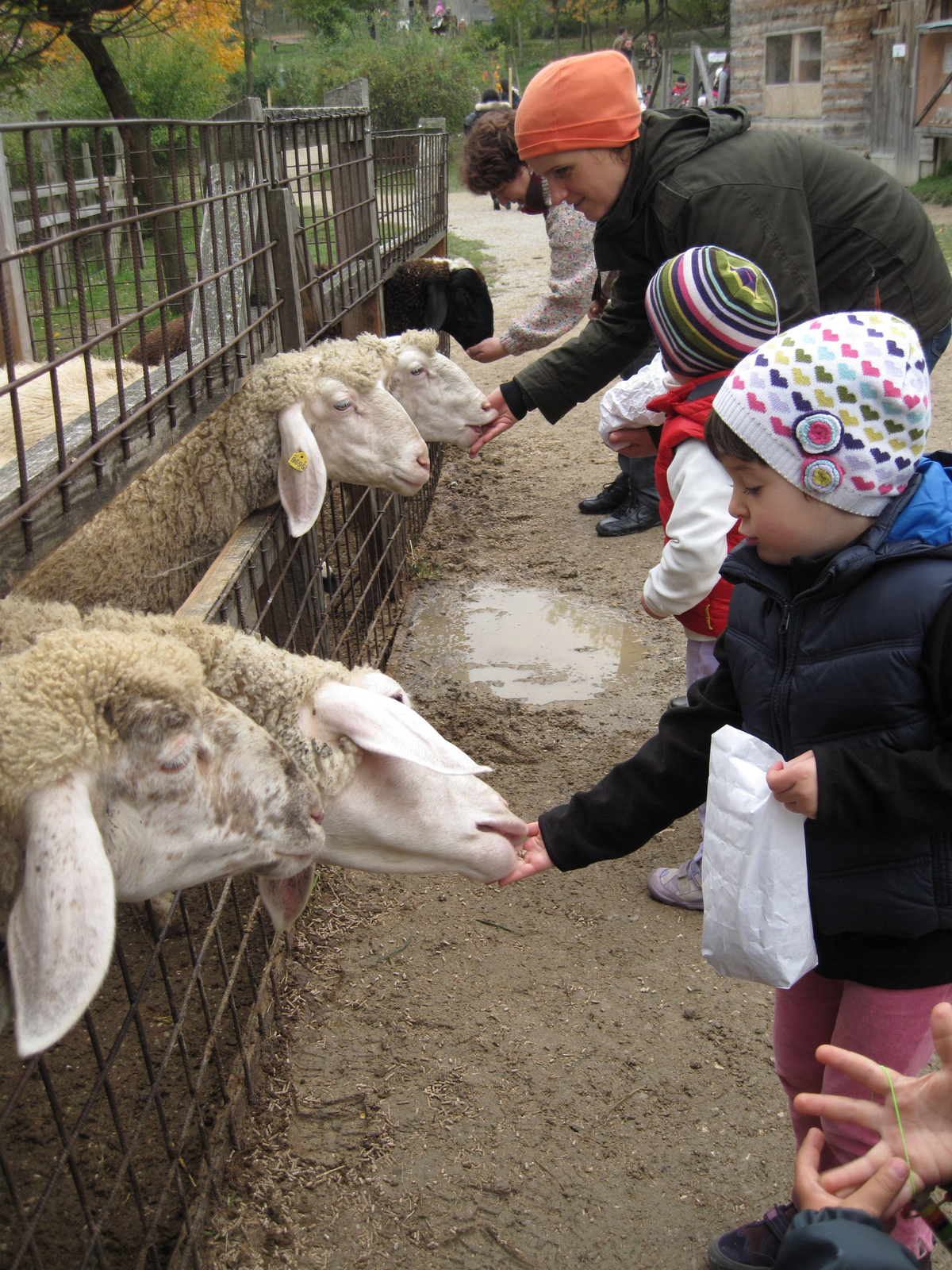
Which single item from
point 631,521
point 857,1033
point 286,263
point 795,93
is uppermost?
point 795,93

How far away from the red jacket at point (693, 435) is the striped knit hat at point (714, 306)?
0.07 meters

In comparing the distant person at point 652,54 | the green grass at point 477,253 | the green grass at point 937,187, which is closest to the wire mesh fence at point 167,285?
the green grass at point 477,253

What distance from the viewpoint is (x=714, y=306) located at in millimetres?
2271

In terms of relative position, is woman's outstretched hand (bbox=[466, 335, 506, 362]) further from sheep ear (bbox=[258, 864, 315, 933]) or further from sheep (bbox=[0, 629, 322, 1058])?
sheep (bbox=[0, 629, 322, 1058])

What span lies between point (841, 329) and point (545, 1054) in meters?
1.69

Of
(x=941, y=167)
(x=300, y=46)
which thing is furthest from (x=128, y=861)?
(x=300, y=46)

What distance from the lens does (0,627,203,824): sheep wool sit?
1.27 meters

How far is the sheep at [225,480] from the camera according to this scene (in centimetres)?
287

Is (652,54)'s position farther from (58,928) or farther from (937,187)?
(58,928)

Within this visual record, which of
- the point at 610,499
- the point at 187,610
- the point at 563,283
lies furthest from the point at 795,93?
the point at 187,610

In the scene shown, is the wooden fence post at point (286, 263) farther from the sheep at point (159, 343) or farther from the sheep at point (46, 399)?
the sheep at point (159, 343)

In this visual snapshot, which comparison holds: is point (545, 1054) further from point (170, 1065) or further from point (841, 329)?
point (841, 329)

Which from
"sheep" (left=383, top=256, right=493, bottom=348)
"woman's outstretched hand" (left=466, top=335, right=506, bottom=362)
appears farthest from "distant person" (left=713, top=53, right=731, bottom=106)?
"woman's outstretched hand" (left=466, top=335, right=506, bottom=362)

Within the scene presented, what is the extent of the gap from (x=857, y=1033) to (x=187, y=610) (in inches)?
54.5
